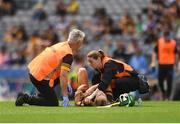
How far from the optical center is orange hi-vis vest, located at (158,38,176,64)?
24.5 meters

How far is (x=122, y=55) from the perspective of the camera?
27.1 metres

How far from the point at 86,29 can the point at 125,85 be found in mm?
13978

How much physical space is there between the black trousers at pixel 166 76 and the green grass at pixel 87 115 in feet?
27.8

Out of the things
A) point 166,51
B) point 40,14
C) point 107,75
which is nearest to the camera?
point 107,75

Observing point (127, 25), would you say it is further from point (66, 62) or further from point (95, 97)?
point (66, 62)

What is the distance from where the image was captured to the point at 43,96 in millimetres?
17094

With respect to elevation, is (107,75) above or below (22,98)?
above

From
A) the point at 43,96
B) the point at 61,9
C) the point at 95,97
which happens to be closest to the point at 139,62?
the point at 61,9

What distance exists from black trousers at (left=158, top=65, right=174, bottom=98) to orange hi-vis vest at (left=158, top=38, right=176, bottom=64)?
18 cm

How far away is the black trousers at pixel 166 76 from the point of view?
24.4 metres

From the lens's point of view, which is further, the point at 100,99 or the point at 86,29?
the point at 86,29

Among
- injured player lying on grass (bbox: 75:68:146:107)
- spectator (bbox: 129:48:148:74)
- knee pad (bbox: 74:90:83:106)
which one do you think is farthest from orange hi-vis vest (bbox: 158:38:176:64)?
knee pad (bbox: 74:90:83:106)

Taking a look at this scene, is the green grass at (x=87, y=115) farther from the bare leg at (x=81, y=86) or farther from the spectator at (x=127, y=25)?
the spectator at (x=127, y=25)


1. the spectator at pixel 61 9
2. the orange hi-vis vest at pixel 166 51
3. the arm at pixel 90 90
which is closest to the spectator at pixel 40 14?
the spectator at pixel 61 9
